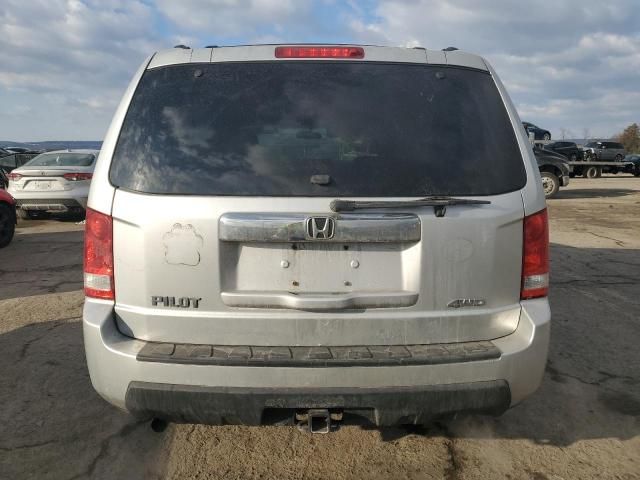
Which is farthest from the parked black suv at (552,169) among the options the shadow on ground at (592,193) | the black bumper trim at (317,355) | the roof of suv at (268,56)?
the black bumper trim at (317,355)

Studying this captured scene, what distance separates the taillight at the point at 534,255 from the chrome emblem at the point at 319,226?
0.90 m

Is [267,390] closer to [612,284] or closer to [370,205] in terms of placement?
[370,205]

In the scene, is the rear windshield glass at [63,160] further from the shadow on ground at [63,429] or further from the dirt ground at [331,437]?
the shadow on ground at [63,429]

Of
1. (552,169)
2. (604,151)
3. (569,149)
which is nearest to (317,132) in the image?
(552,169)

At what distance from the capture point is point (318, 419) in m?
2.33

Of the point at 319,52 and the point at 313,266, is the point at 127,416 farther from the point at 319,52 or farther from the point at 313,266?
the point at 319,52

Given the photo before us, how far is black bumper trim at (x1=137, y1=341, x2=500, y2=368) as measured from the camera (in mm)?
2252

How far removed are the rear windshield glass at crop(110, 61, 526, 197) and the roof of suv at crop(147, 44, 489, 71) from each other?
5 cm

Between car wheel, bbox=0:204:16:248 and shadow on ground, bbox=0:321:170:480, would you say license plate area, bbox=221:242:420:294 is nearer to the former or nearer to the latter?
shadow on ground, bbox=0:321:170:480

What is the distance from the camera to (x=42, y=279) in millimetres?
6742

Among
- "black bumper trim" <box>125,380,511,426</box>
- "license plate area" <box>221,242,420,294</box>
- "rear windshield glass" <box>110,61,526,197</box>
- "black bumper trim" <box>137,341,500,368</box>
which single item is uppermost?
"rear windshield glass" <box>110,61,526,197</box>

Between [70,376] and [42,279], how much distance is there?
3.41m

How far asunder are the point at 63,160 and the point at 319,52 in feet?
36.5

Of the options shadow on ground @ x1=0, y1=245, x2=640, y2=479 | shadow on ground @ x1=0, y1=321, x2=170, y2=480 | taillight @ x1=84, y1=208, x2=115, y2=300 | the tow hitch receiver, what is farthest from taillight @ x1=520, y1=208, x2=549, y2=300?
shadow on ground @ x1=0, y1=321, x2=170, y2=480
